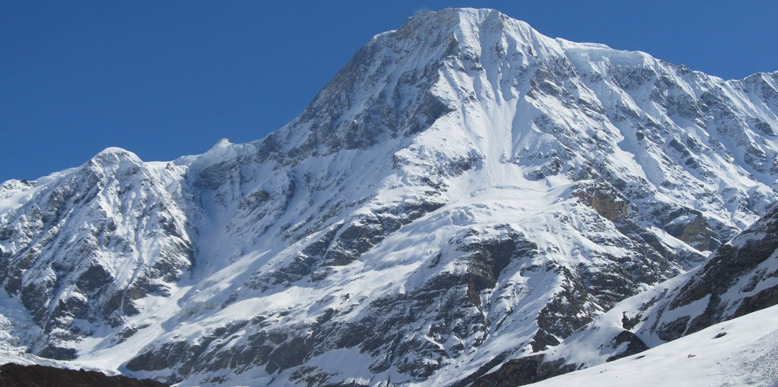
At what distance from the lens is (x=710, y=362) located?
225ft

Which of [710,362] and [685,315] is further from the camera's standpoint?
[685,315]

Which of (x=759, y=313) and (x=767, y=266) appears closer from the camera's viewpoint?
(x=759, y=313)

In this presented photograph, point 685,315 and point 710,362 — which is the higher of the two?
point 710,362

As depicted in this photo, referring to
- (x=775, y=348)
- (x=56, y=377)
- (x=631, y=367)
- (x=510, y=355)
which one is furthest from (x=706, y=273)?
(x=56, y=377)

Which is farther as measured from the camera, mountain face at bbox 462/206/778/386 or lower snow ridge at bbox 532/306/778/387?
mountain face at bbox 462/206/778/386

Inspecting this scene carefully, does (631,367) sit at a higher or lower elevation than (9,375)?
lower

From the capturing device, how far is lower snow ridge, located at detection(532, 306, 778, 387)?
63.5m

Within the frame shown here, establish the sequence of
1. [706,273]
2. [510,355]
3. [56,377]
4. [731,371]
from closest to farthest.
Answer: [731,371] → [56,377] → [706,273] → [510,355]

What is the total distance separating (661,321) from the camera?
14762cm

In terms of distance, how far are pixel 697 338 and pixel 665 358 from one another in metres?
8.21

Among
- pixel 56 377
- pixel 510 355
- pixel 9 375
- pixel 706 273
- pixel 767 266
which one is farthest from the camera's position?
pixel 510 355

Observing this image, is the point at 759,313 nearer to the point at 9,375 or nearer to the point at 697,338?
the point at 697,338

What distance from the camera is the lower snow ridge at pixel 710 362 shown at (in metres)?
63.5

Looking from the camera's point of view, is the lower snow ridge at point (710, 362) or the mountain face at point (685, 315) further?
the mountain face at point (685, 315)
